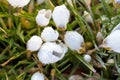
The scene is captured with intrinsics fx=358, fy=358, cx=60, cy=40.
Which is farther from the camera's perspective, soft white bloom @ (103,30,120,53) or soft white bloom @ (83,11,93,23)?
soft white bloom @ (83,11,93,23)

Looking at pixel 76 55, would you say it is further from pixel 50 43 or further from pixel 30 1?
pixel 30 1

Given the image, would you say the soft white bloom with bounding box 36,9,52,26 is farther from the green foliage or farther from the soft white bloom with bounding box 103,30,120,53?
the soft white bloom with bounding box 103,30,120,53

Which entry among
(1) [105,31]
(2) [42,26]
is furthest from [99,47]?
(2) [42,26]

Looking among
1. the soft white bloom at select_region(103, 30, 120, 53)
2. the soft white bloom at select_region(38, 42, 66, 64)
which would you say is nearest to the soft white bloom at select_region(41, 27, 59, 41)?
the soft white bloom at select_region(38, 42, 66, 64)

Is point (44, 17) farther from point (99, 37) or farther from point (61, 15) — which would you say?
point (99, 37)

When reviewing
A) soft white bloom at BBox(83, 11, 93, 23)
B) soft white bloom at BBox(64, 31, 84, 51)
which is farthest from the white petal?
soft white bloom at BBox(83, 11, 93, 23)

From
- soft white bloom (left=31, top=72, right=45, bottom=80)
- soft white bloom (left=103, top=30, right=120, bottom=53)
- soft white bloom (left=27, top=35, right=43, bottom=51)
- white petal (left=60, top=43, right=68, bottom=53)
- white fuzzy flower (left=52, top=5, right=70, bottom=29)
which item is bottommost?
soft white bloom (left=31, top=72, right=45, bottom=80)

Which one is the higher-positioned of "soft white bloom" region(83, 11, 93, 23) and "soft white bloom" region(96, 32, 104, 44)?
"soft white bloom" region(83, 11, 93, 23)
